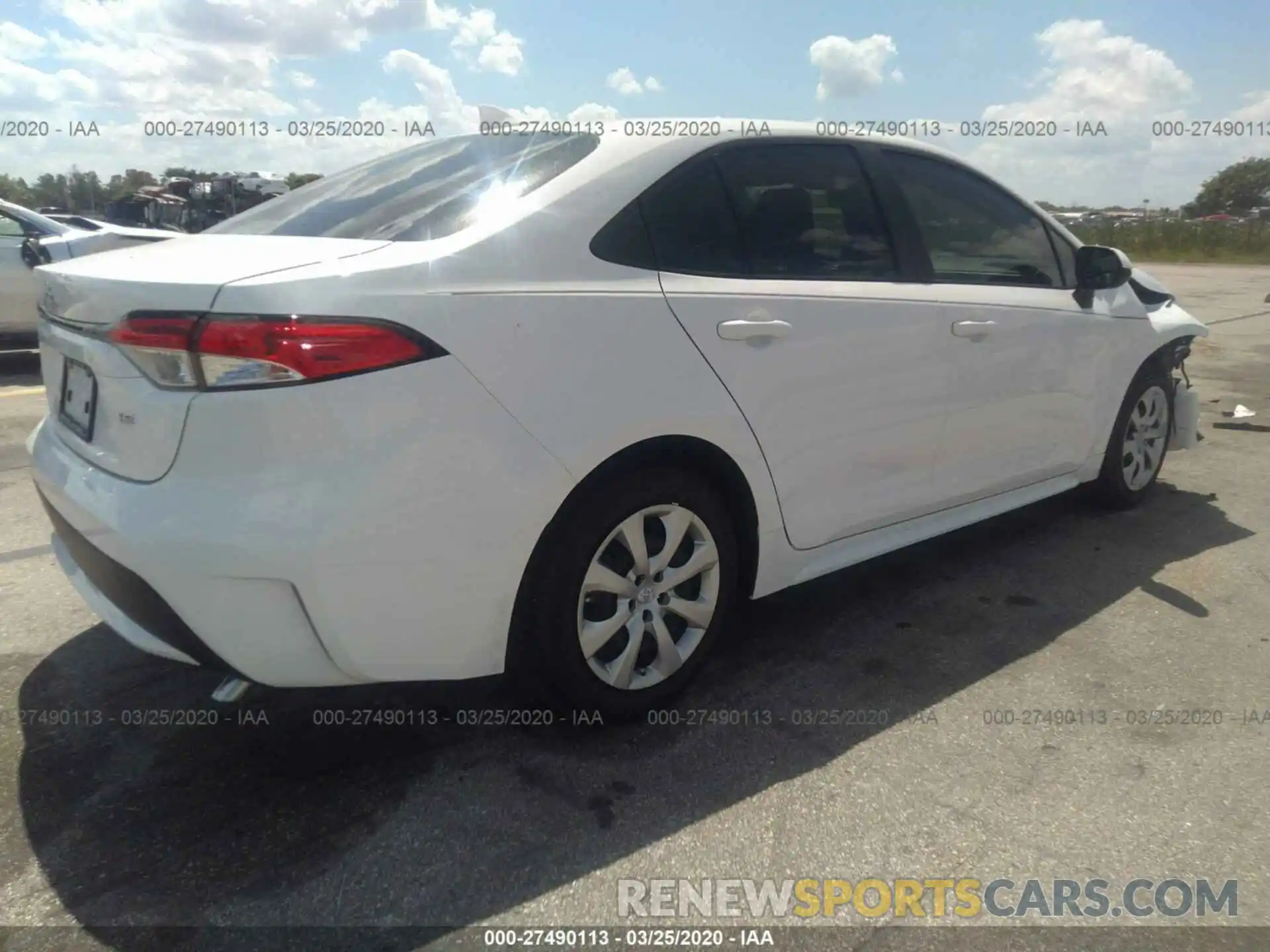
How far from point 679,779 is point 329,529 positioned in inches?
44.7

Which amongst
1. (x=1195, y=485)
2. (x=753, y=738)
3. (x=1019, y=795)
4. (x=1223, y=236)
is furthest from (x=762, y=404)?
(x=1223, y=236)

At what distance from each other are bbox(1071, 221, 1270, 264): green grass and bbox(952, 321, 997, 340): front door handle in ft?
93.3

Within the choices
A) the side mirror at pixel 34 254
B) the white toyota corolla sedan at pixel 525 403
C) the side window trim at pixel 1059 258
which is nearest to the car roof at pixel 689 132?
the white toyota corolla sedan at pixel 525 403

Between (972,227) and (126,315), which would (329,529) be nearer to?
(126,315)

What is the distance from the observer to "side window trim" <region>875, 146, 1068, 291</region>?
11.1ft

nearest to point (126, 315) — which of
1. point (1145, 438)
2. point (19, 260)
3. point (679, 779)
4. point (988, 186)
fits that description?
point (679, 779)

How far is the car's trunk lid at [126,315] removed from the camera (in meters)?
2.12

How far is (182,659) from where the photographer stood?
2297 mm

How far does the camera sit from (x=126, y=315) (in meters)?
2.17

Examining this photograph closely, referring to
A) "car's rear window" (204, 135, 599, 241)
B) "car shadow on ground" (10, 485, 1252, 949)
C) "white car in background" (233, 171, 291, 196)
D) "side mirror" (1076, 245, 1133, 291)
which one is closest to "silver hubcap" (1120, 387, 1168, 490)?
"side mirror" (1076, 245, 1133, 291)

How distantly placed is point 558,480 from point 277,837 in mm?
1057

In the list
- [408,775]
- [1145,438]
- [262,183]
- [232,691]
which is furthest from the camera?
[262,183]

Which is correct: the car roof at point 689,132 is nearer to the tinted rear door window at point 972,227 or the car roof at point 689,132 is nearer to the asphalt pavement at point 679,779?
the tinted rear door window at point 972,227

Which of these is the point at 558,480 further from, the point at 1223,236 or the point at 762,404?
the point at 1223,236
